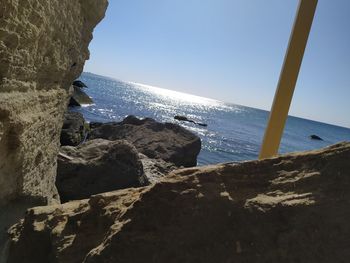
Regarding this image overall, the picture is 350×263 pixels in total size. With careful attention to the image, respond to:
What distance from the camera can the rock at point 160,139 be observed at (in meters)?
15.6

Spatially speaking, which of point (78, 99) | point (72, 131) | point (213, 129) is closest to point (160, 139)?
point (72, 131)

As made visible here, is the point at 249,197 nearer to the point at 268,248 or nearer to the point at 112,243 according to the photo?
the point at 268,248

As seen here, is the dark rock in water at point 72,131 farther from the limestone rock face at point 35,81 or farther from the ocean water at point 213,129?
the limestone rock face at point 35,81

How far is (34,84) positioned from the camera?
433cm

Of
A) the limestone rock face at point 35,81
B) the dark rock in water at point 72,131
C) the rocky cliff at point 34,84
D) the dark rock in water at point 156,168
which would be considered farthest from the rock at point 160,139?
the rocky cliff at point 34,84

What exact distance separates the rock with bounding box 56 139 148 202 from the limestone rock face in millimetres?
2046

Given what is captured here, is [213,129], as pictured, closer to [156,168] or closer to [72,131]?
[72,131]

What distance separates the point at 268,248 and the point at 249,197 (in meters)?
0.44

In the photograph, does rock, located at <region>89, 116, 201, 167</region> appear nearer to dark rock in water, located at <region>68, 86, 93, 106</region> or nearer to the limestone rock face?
the limestone rock face

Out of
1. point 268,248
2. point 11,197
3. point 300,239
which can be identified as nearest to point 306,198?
point 300,239

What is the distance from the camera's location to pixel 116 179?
28.6ft

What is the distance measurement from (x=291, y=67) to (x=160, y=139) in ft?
42.7

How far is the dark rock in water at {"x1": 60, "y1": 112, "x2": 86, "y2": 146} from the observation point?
57.3ft

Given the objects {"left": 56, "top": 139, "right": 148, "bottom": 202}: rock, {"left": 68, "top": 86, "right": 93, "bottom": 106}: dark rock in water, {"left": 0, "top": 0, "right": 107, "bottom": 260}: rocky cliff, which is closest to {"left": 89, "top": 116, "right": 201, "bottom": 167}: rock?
{"left": 56, "top": 139, "right": 148, "bottom": 202}: rock
